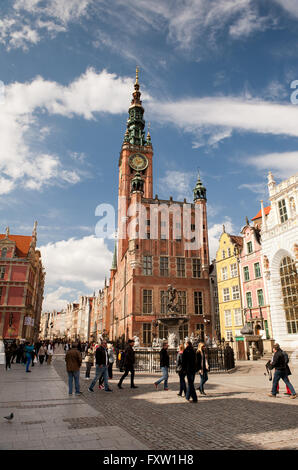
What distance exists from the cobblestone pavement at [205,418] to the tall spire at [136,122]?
182 ft

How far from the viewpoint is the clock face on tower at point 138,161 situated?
57.9 meters

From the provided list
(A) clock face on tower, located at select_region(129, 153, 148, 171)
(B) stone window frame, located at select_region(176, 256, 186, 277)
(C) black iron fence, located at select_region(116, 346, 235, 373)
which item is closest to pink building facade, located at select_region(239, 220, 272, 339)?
(B) stone window frame, located at select_region(176, 256, 186, 277)

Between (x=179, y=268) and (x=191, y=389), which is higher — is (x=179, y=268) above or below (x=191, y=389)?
above

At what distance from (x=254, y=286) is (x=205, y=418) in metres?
28.2

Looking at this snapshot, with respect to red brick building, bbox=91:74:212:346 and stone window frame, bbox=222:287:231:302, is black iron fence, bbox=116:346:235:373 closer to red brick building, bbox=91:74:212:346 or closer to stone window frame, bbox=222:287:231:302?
red brick building, bbox=91:74:212:346

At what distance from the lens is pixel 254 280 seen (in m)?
33.2

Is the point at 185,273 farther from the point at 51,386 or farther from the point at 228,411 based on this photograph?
the point at 228,411

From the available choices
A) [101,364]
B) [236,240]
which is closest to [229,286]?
[236,240]

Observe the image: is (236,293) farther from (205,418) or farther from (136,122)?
(136,122)

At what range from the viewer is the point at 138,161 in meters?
58.6

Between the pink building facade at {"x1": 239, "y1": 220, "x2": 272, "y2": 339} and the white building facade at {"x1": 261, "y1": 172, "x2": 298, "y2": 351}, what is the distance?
5.24 ft

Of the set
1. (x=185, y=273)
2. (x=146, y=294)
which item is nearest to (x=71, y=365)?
(x=146, y=294)

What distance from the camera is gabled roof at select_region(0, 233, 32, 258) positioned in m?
45.8
